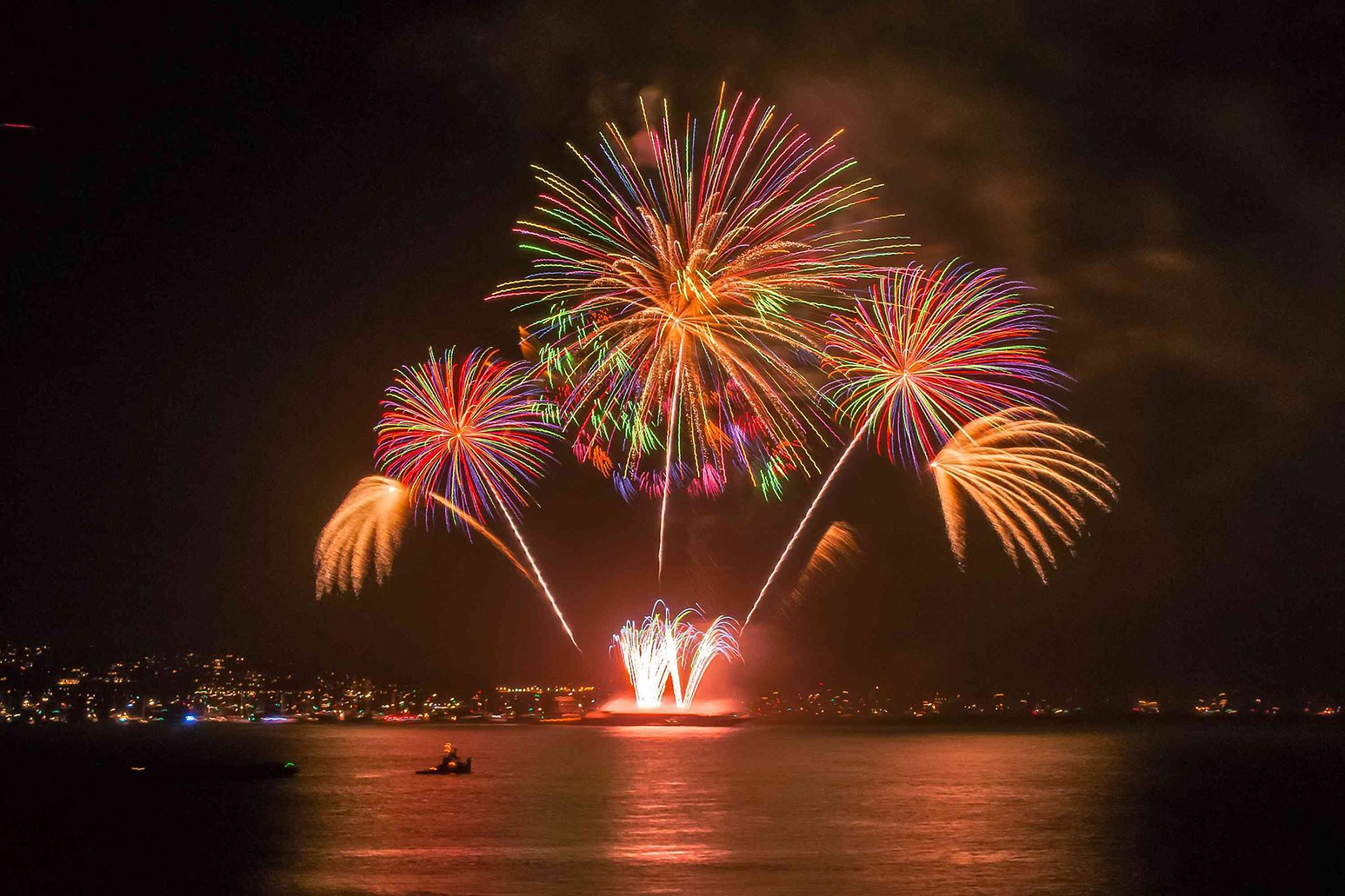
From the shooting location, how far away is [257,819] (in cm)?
3516

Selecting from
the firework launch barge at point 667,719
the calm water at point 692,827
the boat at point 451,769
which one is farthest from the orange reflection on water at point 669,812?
the firework launch barge at point 667,719

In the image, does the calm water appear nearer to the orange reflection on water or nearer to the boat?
the orange reflection on water

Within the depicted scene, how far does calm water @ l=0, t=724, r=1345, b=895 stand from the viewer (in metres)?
22.8

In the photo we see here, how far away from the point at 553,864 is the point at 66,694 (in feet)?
622

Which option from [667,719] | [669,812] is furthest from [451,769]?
[667,719]

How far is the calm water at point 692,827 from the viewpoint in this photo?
22.8 meters

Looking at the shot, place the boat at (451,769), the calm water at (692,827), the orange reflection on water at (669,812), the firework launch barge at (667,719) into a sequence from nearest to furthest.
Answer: the calm water at (692,827)
the orange reflection on water at (669,812)
the boat at (451,769)
the firework launch barge at (667,719)

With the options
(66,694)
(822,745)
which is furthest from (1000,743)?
(66,694)

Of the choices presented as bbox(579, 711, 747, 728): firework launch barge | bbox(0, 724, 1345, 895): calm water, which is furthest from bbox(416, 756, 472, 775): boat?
bbox(579, 711, 747, 728): firework launch barge

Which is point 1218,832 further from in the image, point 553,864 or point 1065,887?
point 553,864

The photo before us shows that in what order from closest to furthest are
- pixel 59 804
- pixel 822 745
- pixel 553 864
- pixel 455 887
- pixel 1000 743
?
pixel 455 887
pixel 553 864
pixel 59 804
pixel 822 745
pixel 1000 743

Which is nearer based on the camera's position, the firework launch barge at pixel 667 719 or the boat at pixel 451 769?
the boat at pixel 451 769

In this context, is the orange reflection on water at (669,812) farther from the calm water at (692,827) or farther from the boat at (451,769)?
the boat at (451,769)

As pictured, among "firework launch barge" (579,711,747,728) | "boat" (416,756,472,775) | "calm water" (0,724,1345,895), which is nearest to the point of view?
"calm water" (0,724,1345,895)
